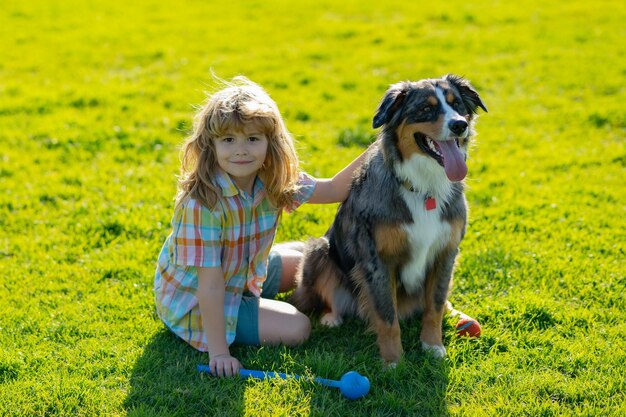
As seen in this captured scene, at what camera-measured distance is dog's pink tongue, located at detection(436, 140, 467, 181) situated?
12.7 feet

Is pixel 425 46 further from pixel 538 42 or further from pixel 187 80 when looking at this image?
pixel 187 80

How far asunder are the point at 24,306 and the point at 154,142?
3.38m

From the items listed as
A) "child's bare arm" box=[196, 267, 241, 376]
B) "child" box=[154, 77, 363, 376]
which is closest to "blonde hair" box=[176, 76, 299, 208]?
"child" box=[154, 77, 363, 376]

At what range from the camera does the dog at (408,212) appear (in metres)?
3.91

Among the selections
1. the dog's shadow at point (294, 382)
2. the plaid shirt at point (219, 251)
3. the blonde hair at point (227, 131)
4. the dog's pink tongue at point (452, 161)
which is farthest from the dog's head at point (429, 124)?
the dog's shadow at point (294, 382)

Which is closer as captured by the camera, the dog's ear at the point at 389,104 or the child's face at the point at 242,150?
the dog's ear at the point at 389,104

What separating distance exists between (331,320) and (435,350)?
760 mm

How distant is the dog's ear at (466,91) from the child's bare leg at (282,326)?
1709 millimetres

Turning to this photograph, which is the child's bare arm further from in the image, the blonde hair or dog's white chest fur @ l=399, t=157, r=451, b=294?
dog's white chest fur @ l=399, t=157, r=451, b=294

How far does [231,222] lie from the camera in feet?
14.0

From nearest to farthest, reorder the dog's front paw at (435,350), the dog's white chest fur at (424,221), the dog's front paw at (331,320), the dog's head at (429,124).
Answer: the dog's head at (429,124)
the dog's white chest fur at (424,221)
the dog's front paw at (435,350)
the dog's front paw at (331,320)

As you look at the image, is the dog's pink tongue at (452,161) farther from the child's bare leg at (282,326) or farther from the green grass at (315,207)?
the child's bare leg at (282,326)

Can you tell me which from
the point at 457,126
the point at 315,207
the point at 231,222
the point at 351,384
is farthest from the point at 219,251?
the point at 315,207

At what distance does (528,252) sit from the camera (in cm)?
549
